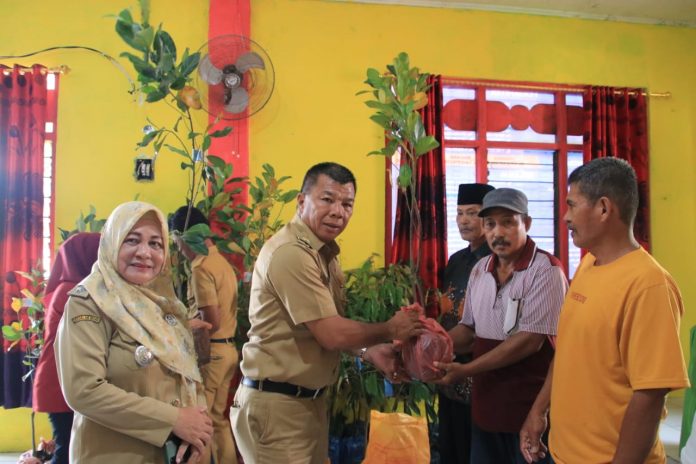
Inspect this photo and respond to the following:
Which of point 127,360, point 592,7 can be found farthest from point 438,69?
point 127,360

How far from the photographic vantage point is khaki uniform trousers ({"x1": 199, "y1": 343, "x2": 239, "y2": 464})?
3.14 m

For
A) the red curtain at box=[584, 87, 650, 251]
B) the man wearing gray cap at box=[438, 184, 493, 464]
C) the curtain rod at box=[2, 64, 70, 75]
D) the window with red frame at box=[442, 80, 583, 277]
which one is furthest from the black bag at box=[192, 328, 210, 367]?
the red curtain at box=[584, 87, 650, 251]

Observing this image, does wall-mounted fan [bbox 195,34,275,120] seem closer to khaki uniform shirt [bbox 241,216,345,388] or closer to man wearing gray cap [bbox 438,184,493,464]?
man wearing gray cap [bbox 438,184,493,464]

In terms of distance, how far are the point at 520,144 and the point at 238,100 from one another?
7.52 ft

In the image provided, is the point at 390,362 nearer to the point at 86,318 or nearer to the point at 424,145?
the point at 424,145

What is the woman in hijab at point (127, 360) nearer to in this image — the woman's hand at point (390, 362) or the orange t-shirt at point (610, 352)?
the woman's hand at point (390, 362)

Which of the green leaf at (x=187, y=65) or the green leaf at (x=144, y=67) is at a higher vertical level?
the green leaf at (x=187, y=65)

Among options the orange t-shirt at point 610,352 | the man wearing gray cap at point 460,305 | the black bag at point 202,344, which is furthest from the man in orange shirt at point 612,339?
the black bag at point 202,344

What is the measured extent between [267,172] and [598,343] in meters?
2.78

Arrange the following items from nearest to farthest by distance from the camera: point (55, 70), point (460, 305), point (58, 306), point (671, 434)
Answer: point (58, 306)
point (460, 305)
point (671, 434)
point (55, 70)

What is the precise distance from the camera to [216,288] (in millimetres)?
3125

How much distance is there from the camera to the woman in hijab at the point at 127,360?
1305 millimetres

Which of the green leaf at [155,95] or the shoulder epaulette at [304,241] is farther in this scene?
the green leaf at [155,95]

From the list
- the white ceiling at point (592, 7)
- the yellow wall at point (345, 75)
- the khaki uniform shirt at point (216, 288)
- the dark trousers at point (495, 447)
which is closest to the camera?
the dark trousers at point (495, 447)
